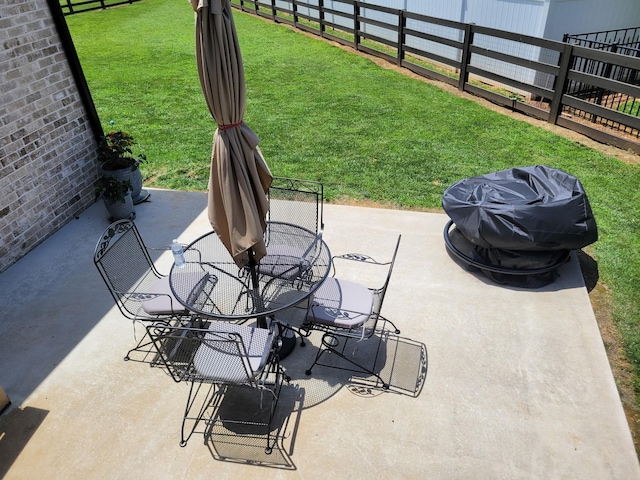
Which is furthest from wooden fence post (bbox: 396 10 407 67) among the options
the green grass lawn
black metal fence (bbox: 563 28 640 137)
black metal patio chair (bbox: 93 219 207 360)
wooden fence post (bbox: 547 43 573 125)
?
black metal patio chair (bbox: 93 219 207 360)

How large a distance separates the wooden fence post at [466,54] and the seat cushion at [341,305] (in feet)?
25.7

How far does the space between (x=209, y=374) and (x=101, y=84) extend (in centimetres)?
1110

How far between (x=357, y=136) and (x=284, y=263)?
16.4ft

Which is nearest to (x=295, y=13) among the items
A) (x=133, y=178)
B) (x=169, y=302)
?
(x=133, y=178)

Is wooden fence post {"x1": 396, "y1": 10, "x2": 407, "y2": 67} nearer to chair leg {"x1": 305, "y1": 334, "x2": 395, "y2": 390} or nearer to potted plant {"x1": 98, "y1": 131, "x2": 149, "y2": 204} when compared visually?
potted plant {"x1": 98, "y1": 131, "x2": 149, "y2": 204}

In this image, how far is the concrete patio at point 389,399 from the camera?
10.9 feet

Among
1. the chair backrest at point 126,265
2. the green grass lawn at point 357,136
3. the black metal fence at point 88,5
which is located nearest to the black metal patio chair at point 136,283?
the chair backrest at point 126,265

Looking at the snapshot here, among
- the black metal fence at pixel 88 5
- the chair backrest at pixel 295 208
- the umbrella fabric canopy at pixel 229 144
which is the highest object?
the umbrella fabric canopy at pixel 229 144

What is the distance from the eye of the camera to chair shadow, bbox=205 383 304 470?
3402mm

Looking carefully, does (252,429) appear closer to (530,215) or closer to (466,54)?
(530,215)

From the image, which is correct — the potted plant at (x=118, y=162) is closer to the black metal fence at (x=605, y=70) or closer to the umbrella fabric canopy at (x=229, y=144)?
the umbrella fabric canopy at (x=229, y=144)

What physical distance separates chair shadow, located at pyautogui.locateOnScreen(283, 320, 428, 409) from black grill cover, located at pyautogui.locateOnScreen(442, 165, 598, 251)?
1.40 m

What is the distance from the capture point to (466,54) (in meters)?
10.1

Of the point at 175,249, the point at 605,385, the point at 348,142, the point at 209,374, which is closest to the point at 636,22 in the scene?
the point at 348,142
